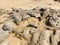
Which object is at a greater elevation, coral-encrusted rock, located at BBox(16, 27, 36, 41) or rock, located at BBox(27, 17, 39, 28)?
rock, located at BBox(27, 17, 39, 28)

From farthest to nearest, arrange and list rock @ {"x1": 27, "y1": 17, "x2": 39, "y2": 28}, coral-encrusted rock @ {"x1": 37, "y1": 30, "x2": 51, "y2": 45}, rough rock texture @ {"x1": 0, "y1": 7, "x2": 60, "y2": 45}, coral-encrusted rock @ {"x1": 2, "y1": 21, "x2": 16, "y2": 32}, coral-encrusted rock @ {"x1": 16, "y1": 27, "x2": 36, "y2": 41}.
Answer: rock @ {"x1": 27, "y1": 17, "x2": 39, "y2": 28} < coral-encrusted rock @ {"x1": 2, "y1": 21, "x2": 16, "y2": 32} < coral-encrusted rock @ {"x1": 16, "y1": 27, "x2": 36, "y2": 41} < rough rock texture @ {"x1": 0, "y1": 7, "x2": 60, "y2": 45} < coral-encrusted rock @ {"x1": 37, "y1": 30, "x2": 51, "y2": 45}

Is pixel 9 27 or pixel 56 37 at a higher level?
pixel 9 27

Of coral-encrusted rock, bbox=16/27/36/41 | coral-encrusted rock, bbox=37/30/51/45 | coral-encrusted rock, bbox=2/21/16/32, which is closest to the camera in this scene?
coral-encrusted rock, bbox=37/30/51/45

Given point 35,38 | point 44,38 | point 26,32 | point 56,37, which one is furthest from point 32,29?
point 56,37

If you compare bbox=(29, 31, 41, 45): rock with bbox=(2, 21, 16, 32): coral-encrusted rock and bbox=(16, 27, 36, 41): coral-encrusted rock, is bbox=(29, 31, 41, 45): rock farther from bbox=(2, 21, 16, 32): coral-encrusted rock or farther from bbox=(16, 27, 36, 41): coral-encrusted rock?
bbox=(2, 21, 16, 32): coral-encrusted rock

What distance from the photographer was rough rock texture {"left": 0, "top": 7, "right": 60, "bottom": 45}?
14.2 feet

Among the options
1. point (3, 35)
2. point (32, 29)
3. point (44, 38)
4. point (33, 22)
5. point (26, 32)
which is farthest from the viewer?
point (33, 22)

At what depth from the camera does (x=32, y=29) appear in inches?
186

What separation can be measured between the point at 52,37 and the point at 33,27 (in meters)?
0.70

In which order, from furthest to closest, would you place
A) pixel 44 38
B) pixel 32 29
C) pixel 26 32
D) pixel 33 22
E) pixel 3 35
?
1. pixel 33 22
2. pixel 32 29
3. pixel 26 32
4. pixel 3 35
5. pixel 44 38

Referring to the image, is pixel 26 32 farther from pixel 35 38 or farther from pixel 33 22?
pixel 33 22

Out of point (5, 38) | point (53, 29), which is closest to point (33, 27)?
point (53, 29)

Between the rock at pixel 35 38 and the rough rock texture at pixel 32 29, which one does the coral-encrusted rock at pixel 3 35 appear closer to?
the rough rock texture at pixel 32 29

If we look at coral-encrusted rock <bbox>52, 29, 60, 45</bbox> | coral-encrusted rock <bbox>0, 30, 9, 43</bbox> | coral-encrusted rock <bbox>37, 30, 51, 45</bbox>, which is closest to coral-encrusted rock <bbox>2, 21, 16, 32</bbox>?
coral-encrusted rock <bbox>0, 30, 9, 43</bbox>
